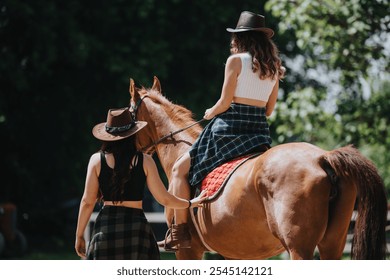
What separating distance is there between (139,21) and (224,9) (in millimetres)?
2243

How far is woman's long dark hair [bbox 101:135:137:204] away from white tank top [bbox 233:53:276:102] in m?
1.25

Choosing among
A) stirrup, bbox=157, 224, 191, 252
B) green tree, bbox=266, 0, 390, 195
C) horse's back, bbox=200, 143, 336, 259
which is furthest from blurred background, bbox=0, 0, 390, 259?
horse's back, bbox=200, 143, 336, 259

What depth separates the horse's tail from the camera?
17.4 feet

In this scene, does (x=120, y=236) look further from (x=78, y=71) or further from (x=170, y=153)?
(x=78, y=71)

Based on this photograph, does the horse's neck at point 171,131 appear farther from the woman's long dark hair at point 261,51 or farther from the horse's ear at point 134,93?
the woman's long dark hair at point 261,51

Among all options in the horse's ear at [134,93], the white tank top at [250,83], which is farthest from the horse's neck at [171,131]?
the white tank top at [250,83]

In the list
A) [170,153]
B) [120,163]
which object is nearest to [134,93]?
[170,153]

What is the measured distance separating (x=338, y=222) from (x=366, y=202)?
265mm

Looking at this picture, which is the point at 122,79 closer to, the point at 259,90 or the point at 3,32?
the point at 3,32

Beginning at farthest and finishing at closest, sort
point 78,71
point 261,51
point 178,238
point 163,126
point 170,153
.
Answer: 1. point 78,71
2. point 163,126
3. point 170,153
4. point 178,238
5. point 261,51

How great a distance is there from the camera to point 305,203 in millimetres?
5312

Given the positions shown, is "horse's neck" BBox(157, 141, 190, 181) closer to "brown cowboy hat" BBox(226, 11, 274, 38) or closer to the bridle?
the bridle

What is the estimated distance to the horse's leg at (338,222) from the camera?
213 inches
